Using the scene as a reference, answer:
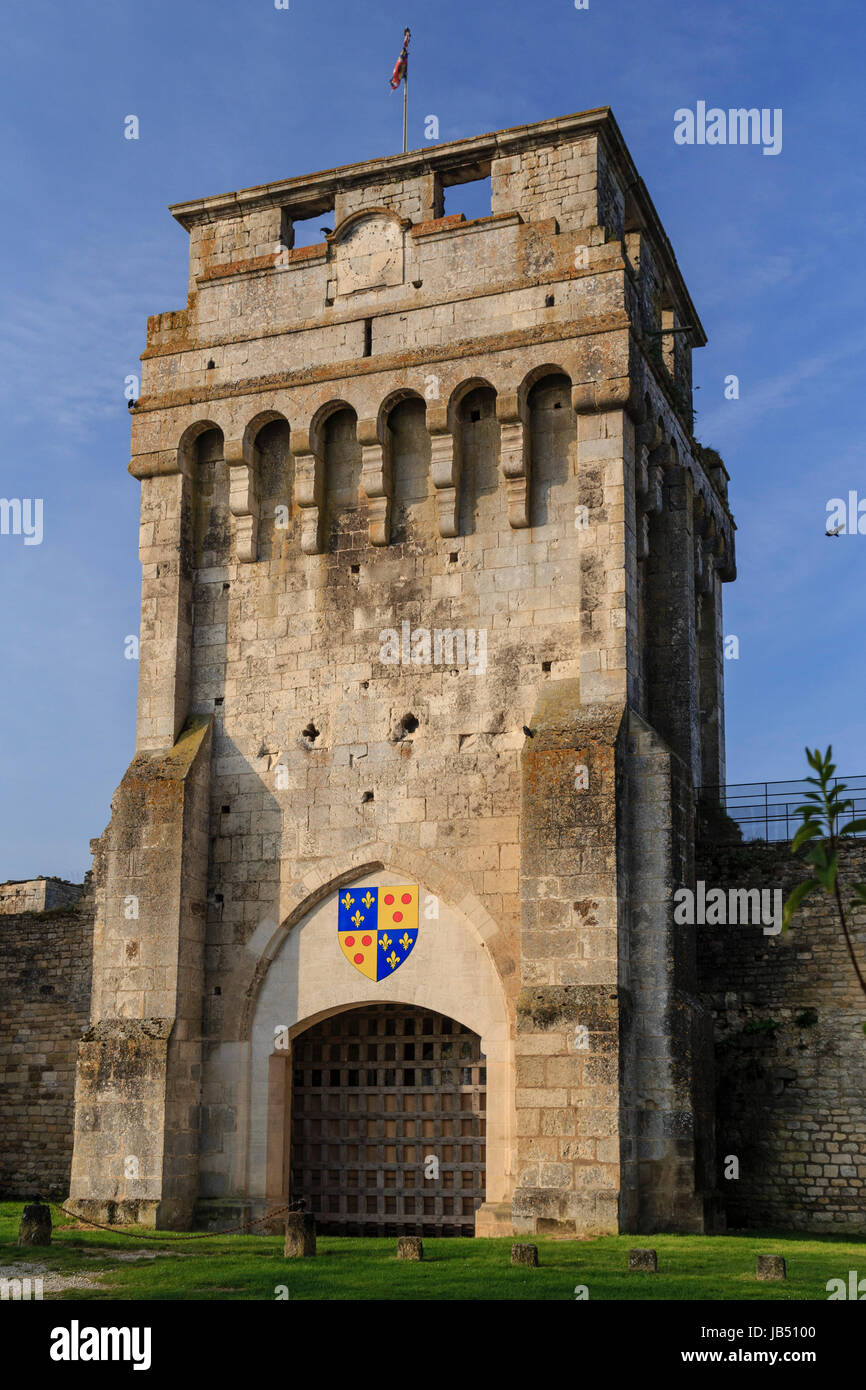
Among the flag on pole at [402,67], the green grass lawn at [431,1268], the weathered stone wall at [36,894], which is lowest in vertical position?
the green grass lawn at [431,1268]

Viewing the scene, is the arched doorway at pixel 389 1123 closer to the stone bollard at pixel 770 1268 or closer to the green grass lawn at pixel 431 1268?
the green grass lawn at pixel 431 1268

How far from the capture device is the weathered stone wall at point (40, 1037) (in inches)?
893

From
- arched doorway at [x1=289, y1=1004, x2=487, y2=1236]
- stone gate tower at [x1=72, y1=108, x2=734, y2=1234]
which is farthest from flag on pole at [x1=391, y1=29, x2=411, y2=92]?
arched doorway at [x1=289, y1=1004, x2=487, y2=1236]

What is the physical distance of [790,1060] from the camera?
17.9 metres

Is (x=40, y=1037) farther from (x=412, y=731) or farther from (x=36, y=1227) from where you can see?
(x=412, y=731)

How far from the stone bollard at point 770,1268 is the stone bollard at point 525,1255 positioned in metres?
1.87

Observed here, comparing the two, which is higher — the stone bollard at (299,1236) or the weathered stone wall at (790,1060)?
the weathered stone wall at (790,1060)

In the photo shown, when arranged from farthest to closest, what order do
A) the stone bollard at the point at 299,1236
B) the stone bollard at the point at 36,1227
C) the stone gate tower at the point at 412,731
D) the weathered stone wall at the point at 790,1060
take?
the weathered stone wall at the point at 790,1060 → the stone gate tower at the point at 412,731 → the stone bollard at the point at 36,1227 → the stone bollard at the point at 299,1236

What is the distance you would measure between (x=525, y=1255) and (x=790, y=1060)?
6.20 metres

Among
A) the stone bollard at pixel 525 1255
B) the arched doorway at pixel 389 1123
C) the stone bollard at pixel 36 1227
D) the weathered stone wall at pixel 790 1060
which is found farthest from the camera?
the weathered stone wall at pixel 790 1060

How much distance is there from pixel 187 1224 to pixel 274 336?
10969 millimetres

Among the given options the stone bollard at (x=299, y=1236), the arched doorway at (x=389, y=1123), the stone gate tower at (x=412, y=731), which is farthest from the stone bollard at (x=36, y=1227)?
the arched doorway at (x=389, y=1123)

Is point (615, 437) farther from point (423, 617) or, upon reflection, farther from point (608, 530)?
point (423, 617)

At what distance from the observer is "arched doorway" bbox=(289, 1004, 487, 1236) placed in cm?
1720
